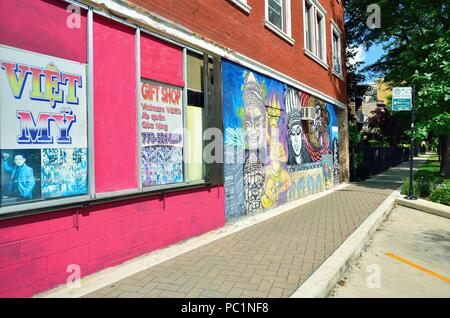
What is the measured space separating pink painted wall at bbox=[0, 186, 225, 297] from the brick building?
13 mm

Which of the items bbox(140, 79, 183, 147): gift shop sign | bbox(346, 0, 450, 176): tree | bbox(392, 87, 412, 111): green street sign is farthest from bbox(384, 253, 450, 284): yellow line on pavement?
bbox(346, 0, 450, 176): tree

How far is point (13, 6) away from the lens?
3465 millimetres

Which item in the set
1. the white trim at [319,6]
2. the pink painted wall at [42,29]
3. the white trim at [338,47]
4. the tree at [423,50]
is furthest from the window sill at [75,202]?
the white trim at [338,47]

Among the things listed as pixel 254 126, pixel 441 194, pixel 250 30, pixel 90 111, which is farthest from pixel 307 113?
pixel 90 111

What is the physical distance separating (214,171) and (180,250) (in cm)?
173

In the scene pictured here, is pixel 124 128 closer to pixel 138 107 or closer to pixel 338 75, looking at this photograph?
pixel 138 107

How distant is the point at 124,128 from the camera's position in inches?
185

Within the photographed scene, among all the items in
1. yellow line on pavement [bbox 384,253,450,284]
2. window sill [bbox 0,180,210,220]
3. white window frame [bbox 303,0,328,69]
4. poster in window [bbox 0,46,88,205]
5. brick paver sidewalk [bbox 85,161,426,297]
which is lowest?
yellow line on pavement [bbox 384,253,450,284]

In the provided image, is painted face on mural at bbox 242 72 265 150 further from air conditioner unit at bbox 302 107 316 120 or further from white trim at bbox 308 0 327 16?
white trim at bbox 308 0 327 16

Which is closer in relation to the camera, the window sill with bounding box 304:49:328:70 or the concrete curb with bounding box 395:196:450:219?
the concrete curb with bounding box 395:196:450:219

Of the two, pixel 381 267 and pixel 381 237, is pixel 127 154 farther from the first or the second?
pixel 381 237

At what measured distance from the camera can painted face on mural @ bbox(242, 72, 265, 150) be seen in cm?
780

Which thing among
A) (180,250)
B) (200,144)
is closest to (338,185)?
(200,144)

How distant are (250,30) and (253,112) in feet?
6.07
